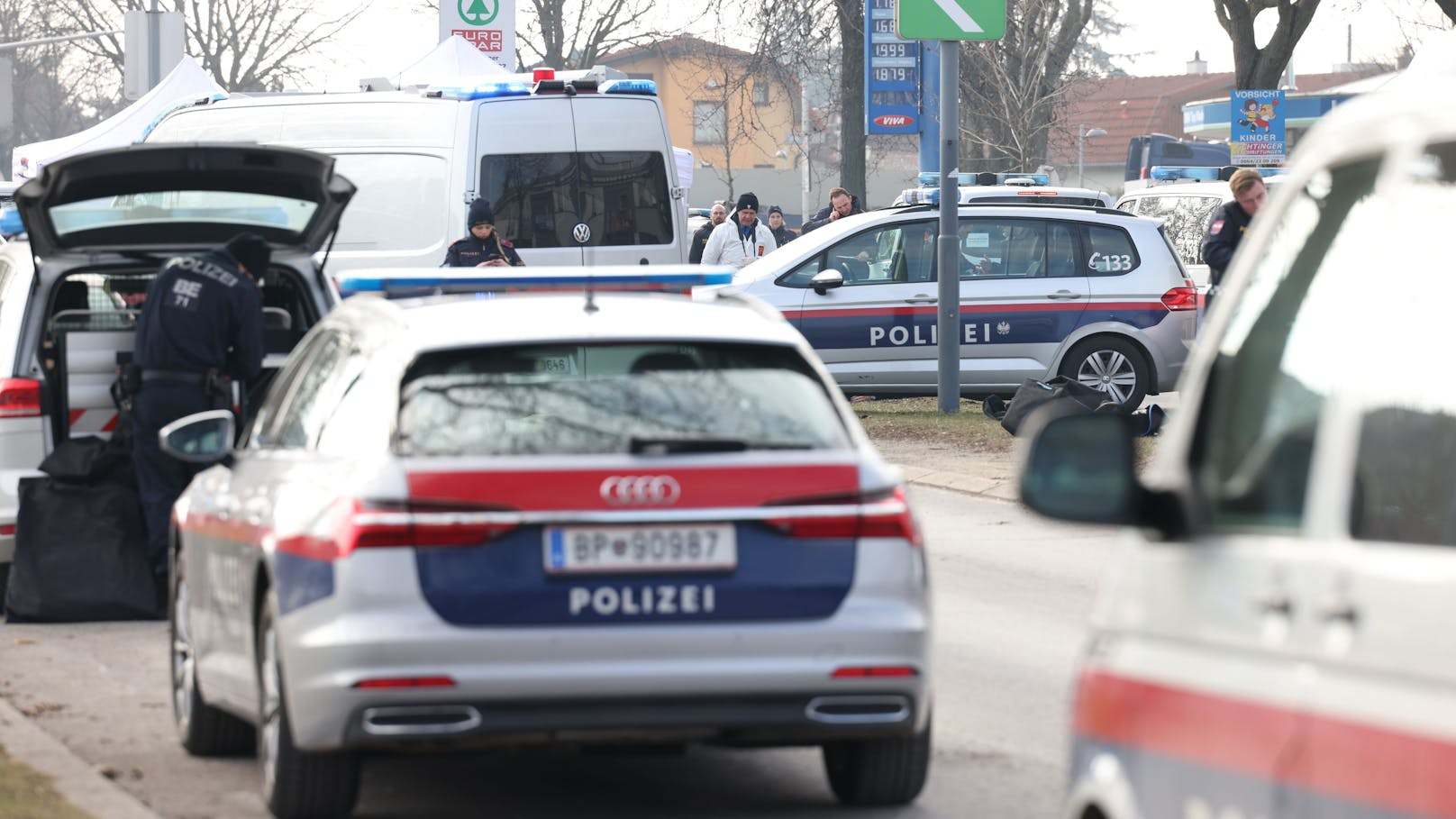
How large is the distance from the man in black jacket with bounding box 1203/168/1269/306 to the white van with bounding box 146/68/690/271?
3945 millimetres

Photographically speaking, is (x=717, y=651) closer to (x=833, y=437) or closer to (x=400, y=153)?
(x=833, y=437)

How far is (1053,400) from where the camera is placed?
55.9ft

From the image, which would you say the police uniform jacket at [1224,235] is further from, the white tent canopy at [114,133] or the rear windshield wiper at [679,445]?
the white tent canopy at [114,133]

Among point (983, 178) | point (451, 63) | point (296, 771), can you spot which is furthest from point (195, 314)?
point (983, 178)

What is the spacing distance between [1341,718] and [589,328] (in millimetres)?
3598

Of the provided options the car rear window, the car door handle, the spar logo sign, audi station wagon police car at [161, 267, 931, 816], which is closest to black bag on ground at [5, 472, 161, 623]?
audi station wagon police car at [161, 267, 931, 816]

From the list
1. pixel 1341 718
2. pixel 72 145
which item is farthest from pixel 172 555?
pixel 72 145

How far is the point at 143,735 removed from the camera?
780 centimetres

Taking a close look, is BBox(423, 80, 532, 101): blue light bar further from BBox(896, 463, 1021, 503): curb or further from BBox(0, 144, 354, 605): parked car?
BBox(0, 144, 354, 605): parked car

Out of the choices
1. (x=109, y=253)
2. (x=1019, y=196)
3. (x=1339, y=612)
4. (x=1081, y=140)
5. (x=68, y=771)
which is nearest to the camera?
(x=1339, y=612)

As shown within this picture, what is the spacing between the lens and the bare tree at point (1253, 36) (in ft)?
104

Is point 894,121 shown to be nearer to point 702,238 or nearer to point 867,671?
point 702,238

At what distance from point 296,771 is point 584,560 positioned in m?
0.99

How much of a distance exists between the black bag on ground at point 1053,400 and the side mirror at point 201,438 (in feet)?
33.3
